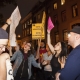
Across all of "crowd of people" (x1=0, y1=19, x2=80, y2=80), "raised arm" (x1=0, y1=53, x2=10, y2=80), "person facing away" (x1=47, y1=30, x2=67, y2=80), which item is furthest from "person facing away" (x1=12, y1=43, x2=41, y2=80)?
"raised arm" (x1=0, y1=53, x2=10, y2=80)

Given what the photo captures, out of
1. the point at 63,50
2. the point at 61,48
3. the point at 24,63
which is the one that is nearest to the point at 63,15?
the point at 24,63

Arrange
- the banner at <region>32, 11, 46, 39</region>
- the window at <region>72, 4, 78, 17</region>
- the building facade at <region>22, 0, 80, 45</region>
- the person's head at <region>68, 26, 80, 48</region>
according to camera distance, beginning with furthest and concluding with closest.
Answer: the building facade at <region>22, 0, 80, 45</region>
the window at <region>72, 4, 78, 17</region>
the banner at <region>32, 11, 46, 39</region>
the person's head at <region>68, 26, 80, 48</region>

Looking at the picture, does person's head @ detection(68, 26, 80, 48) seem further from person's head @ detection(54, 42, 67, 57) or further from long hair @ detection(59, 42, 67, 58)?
person's head @ detection(54, 42, 67, 57)

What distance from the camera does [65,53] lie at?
19.6ft

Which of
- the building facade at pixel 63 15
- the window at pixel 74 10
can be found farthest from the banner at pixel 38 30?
the window at pixel 74 10

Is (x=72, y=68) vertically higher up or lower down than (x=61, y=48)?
lower down

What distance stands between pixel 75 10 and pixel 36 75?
53.4 ft

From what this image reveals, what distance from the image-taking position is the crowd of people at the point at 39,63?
2805 millimetres

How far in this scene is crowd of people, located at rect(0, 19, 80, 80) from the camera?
2.80 meters

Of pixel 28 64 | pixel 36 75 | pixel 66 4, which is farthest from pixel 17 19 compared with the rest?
pixel 66 4

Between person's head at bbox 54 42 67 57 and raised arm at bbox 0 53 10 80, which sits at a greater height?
person's head at bbox 54 42 67 57

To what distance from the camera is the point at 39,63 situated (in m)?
7.42

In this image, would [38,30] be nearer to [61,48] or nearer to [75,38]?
[61,48]

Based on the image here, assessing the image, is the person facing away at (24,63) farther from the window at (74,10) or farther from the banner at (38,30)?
the window at (74,10)
